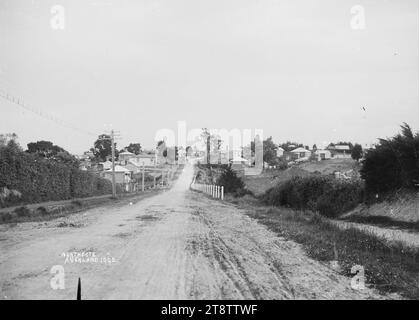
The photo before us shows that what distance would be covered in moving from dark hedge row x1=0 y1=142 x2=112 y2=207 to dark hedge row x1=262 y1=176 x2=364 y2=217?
1948cm

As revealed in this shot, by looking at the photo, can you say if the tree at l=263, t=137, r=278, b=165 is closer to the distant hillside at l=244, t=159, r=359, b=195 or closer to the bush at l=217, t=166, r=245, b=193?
the distant hillside at l=244, t=159, r=359, b=195

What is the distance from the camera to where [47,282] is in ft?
19.0

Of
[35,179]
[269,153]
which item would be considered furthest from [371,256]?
[269,153]

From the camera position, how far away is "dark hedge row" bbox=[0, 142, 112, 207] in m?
28.6

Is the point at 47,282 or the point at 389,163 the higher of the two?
the point at 389,163

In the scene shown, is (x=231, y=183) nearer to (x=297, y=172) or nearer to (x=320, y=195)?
(x=320, y=195)

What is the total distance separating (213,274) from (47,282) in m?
2.51

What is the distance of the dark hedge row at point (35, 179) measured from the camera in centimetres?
2858

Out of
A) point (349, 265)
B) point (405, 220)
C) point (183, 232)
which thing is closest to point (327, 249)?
point (349, 265)

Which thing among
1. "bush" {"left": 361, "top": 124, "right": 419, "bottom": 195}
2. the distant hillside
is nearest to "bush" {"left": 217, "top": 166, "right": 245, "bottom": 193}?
the distant hillside

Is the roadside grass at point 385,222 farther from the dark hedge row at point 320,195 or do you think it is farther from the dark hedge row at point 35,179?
the dark hedge row at point 35,179

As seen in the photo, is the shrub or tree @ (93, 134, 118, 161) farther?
tree @ (93, 134, 118, 161)

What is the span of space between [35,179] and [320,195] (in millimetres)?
22931
